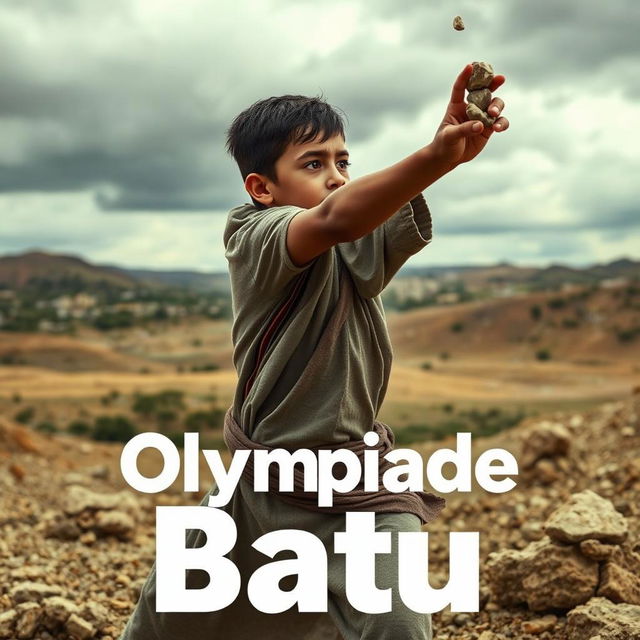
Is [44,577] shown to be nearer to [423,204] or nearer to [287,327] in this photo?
[287,327]

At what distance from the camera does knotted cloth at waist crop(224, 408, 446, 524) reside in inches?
91.0

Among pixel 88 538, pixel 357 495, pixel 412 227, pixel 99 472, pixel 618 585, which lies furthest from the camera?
pixel 99 472

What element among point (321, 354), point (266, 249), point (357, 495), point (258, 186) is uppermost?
point (258, 186)

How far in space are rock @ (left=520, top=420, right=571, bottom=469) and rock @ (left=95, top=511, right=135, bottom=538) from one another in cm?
294

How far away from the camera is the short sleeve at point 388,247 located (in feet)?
7.19

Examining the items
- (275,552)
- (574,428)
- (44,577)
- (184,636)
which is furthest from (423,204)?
(574,428)

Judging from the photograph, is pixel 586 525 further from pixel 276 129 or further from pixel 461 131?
pixel 461 131

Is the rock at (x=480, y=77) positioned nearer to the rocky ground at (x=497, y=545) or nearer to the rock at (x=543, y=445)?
the rocky ground at (x=497, y=545)

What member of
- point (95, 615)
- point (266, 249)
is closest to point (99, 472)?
point (95, 615)

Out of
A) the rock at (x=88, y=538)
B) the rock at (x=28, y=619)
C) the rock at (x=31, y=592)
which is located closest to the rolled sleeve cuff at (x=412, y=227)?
the rock at (x=28, y=619)

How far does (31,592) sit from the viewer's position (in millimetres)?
3646

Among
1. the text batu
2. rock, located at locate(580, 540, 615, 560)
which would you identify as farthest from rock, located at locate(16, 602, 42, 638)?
rock, located at locate(580, 540, 615, 560)

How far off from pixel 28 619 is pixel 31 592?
21 centimetres

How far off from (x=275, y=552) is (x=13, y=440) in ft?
25.2
